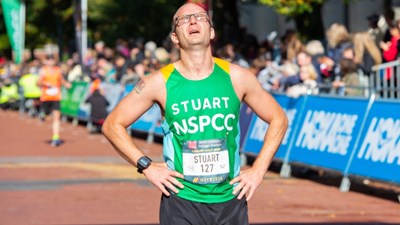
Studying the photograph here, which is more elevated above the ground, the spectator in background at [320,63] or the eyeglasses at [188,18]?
the eyeglasses at [188,18]

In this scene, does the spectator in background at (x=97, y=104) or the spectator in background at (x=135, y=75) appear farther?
the spectator in background at (x=97, y=104)

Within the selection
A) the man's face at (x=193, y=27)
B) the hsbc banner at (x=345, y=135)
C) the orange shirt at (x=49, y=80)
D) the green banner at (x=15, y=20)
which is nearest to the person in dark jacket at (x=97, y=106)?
the orange shirt at (x=49, y=80)

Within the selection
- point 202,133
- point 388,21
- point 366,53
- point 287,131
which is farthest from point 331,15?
point 202,133

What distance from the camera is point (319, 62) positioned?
1844cm

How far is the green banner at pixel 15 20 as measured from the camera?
3822 cm

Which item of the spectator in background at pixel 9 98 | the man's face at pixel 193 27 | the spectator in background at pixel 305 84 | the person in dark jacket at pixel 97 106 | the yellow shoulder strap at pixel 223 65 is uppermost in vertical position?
the man's face at pixel 193 27

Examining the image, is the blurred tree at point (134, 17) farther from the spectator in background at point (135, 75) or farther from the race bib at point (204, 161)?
the race bib at point (204, 161)

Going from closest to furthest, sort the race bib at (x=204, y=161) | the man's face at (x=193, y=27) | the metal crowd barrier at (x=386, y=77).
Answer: the man's face at (x=193, y=27) → the race bib at (x=204, y=161) → the metal crowd barrier at (x=386, y=77)

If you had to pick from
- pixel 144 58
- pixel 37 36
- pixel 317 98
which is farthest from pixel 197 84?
pixel 37 36

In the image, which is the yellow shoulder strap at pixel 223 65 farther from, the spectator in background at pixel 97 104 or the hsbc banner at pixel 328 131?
the spectator in background at pixel 97 104

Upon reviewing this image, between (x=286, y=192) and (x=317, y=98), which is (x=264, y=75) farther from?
(x=286, y=192)

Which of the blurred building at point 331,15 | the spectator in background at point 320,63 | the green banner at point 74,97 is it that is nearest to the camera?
the spectator in background at point 320,63

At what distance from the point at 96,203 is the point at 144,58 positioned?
52.2 feet

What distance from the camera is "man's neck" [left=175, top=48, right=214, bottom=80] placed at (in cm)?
602
